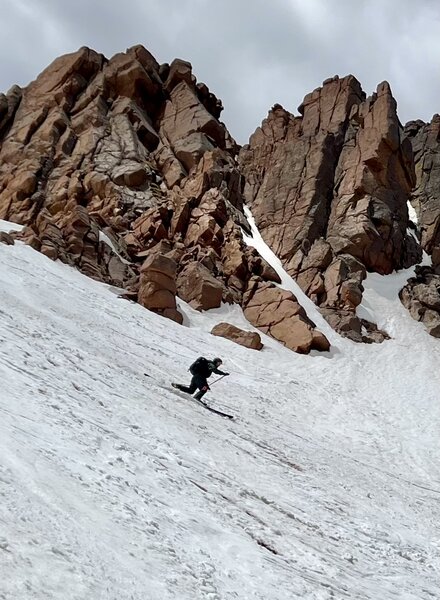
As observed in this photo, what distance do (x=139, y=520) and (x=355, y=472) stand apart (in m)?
10.3

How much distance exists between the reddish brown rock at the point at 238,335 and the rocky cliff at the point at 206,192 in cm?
279

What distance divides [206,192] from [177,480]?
4016 centimetres

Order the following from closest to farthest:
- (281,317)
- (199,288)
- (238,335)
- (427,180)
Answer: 1. (238,335)
2. (199,288)
3. (281,317)
4. (427,180)

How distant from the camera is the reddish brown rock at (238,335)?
3105 centimetres

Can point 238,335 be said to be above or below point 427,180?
below

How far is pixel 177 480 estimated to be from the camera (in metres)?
8.62

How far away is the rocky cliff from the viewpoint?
121 feet

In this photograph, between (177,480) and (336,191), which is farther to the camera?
(336,191)

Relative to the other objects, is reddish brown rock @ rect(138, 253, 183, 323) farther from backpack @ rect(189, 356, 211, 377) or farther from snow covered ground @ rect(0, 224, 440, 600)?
backpack @ rect(189, 356, 211, 377)

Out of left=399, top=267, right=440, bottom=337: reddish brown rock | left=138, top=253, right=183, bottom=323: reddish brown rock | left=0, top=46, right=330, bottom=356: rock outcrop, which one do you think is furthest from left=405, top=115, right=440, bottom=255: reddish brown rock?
left=138, top=253, right=183, bottom=323: reddish brown rock

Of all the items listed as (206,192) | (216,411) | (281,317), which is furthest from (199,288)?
(216,411)

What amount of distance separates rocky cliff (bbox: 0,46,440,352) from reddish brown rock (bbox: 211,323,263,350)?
9.15 feet

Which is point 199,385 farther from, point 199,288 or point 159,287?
point 199,288

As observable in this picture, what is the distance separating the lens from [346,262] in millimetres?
48125
